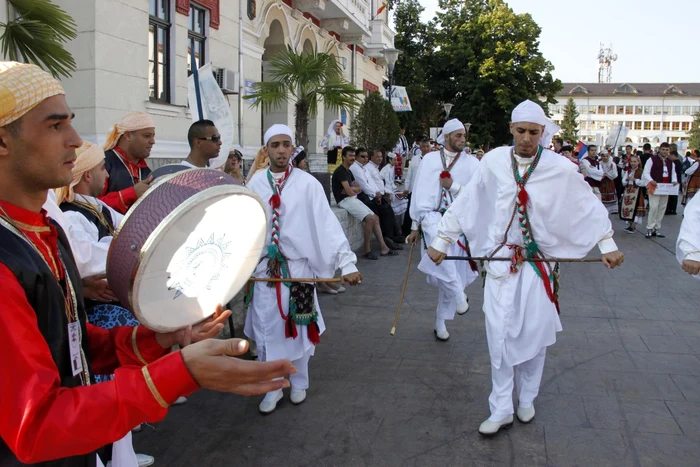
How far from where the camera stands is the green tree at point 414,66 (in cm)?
3400

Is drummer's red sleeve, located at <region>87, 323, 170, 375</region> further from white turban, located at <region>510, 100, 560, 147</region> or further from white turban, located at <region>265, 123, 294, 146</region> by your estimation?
white turban, located at <region>510, 100, 560, 147</region>

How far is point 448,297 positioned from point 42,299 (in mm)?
4688

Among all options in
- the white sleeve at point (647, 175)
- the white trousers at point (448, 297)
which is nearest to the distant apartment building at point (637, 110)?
the white sleeve at point (647, 175)

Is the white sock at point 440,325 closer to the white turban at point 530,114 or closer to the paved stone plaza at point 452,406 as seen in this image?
the paved stone plaza at point 452,406

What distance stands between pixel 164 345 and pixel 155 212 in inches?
19.6

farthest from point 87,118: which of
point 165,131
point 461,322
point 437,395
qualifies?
Answer: point 437,395

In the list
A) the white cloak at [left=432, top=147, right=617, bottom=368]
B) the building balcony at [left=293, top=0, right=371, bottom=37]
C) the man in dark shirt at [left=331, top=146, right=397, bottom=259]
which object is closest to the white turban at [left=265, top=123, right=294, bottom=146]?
the white cloak at [left=432, top=147, right=617, bottom=368]

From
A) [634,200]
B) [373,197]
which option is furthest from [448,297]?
[634,200]

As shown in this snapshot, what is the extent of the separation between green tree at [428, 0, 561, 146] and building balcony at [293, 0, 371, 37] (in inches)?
775

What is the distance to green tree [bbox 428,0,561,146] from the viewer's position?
3881cm

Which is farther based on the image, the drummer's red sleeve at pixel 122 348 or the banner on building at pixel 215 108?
the banner on building at pixel 215 108

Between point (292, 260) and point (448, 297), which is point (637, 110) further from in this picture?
point (292, 260)

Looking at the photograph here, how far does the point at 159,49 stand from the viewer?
9758 mm

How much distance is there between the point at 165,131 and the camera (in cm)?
966
